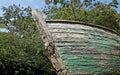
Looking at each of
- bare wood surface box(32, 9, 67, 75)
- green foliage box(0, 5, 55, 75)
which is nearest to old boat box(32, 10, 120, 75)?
bare wood surface box(32, 9, 67, 75)

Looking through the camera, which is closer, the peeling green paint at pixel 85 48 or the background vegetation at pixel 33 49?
the peeling green paint at pixel 85 48

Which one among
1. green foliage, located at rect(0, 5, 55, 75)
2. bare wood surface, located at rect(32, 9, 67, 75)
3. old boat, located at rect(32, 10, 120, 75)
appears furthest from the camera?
green foliage, located at rect(0, 5, 55, 75)

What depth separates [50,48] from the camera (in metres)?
4.96

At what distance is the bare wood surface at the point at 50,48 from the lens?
480cm

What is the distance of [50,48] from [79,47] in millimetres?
519

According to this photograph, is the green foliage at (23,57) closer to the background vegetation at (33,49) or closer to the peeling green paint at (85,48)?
the background vegetation at (33,49)

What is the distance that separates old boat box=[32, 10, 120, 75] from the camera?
4910 mm

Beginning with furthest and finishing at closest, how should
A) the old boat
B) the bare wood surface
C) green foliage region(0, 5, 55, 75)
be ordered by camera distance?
green foliage region(0, 5, 55, 75)
the old boat
the bare wood surface

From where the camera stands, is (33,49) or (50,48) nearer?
(50,48)

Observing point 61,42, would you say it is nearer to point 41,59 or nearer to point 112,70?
point 112,70

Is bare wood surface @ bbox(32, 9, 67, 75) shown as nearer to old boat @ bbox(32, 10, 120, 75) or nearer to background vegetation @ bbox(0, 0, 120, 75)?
old boat @ bbox(32, 10, 120, 75)

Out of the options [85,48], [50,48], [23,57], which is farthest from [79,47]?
[23,57]

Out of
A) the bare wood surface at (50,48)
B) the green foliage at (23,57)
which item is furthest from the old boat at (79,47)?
the green foliage at (23,57)

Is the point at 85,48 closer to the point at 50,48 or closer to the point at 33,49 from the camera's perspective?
the point at 50,48
